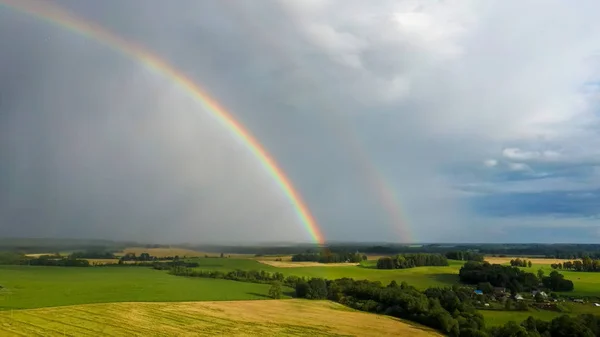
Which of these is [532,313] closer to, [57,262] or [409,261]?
[409,261]

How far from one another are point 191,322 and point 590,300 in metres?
77.3

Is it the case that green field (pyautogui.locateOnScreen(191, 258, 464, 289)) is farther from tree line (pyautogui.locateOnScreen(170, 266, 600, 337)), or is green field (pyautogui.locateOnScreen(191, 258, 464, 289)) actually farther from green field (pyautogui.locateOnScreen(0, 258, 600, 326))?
tree line (pyautogui.locateOnScreen(170, 266, 600, 337))

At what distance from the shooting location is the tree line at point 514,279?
106 meters

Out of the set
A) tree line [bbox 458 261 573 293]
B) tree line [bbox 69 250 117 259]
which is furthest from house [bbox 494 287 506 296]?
tree line [bbox 69 250 117 259]

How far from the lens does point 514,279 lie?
354ft

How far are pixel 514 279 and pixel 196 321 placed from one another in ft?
262

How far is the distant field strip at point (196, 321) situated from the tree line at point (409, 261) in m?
76.9

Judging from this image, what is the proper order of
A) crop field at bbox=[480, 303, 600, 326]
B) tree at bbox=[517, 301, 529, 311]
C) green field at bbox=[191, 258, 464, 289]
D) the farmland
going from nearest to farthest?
1. the farmland
2. crop field at bbox=[480, 303, 600, 326]
3. tree at bbox=[517, 301, 529, 311]
4. green field at bbox=[191, 258, 464, 289]

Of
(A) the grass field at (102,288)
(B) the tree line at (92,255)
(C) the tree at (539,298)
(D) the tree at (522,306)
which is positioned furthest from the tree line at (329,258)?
(D) the tree at (522,306)

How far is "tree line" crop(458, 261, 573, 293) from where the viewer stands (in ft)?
349

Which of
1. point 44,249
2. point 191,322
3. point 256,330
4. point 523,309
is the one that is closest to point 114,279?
point 191,322

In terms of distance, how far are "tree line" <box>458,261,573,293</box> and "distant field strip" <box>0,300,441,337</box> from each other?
48.2 meters

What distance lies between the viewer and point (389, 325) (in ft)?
212

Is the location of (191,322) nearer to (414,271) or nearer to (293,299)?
(293,299)
